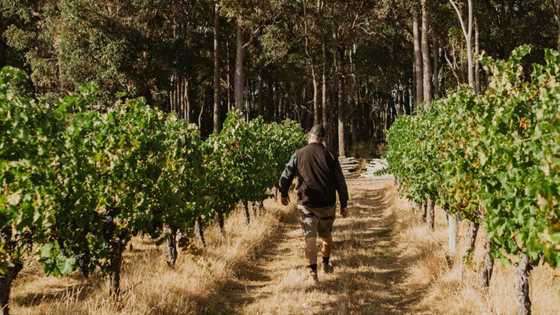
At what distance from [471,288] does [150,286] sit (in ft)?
13.0

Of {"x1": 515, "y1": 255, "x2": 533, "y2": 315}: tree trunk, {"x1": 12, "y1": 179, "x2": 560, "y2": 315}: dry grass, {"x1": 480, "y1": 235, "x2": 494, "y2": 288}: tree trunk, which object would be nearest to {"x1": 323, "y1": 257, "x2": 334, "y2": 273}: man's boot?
{"x1": 12, "y1": 179, "x2": 560, "y2": 315}: dry grass

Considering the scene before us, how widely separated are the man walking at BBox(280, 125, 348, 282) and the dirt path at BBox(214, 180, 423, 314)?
531 mm

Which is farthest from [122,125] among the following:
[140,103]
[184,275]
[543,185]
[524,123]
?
[543,185]

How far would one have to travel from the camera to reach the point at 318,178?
7598mm

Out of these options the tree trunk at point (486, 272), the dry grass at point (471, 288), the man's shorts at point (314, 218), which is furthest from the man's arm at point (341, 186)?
the tree trunk at point (486, 272)

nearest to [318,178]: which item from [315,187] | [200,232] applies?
[315,187]

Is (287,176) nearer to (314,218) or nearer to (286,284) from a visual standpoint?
(314,218)

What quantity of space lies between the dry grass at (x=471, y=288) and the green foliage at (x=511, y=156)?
83 centimetres

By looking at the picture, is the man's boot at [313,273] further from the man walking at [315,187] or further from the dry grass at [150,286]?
the dry grass at [150,286]

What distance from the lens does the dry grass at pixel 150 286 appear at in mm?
5992

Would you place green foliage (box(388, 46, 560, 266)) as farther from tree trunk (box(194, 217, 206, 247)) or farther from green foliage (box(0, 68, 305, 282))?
tree trunk (box(194, 217, 206, 247))

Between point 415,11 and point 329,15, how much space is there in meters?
7.53

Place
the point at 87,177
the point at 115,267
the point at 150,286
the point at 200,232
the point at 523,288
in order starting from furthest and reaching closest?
the point at 200,232, the point at 150,286, the point at 115,267, the point at 87,177, the point at 523,288

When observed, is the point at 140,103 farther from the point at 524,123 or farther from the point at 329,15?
the point at 329,15
